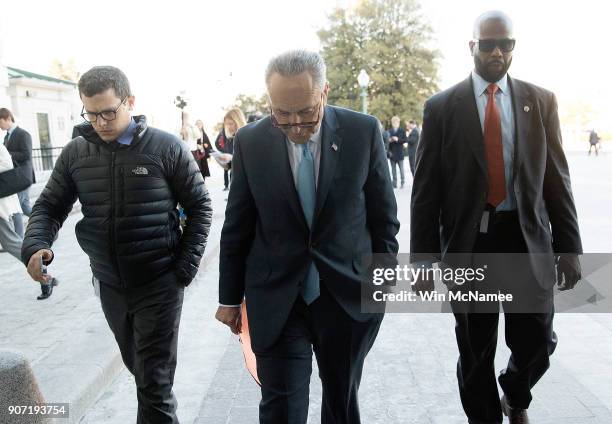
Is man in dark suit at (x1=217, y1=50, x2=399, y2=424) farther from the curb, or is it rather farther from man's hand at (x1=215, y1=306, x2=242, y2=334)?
A: the curb

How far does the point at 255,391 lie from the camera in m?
3.84

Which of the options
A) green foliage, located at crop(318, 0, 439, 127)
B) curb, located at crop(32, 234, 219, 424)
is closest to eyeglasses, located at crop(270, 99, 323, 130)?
curb, located at crop(32, 234, 219, 424)

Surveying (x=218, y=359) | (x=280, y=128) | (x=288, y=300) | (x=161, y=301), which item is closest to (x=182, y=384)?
(x=218, y=359)

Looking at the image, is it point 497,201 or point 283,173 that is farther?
point 497,201

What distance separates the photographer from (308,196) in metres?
2.39

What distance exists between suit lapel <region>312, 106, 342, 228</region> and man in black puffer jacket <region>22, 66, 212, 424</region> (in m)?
0.93

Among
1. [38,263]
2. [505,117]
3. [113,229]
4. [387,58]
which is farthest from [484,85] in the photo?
[387,58]

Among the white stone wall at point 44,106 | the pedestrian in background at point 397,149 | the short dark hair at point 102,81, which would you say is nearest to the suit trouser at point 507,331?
the short dark hair at point 102,81

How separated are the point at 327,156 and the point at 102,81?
119 centimetres

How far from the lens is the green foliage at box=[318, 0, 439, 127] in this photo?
45250mm

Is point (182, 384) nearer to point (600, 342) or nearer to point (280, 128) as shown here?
point (280, 128)

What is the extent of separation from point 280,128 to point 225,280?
2.37 feet

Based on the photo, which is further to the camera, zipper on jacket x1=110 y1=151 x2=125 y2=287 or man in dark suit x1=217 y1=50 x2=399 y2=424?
zipper on jacket x1=110 y1=151 x2=125 y2=287

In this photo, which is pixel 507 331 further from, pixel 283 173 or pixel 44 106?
pixel 44 106
